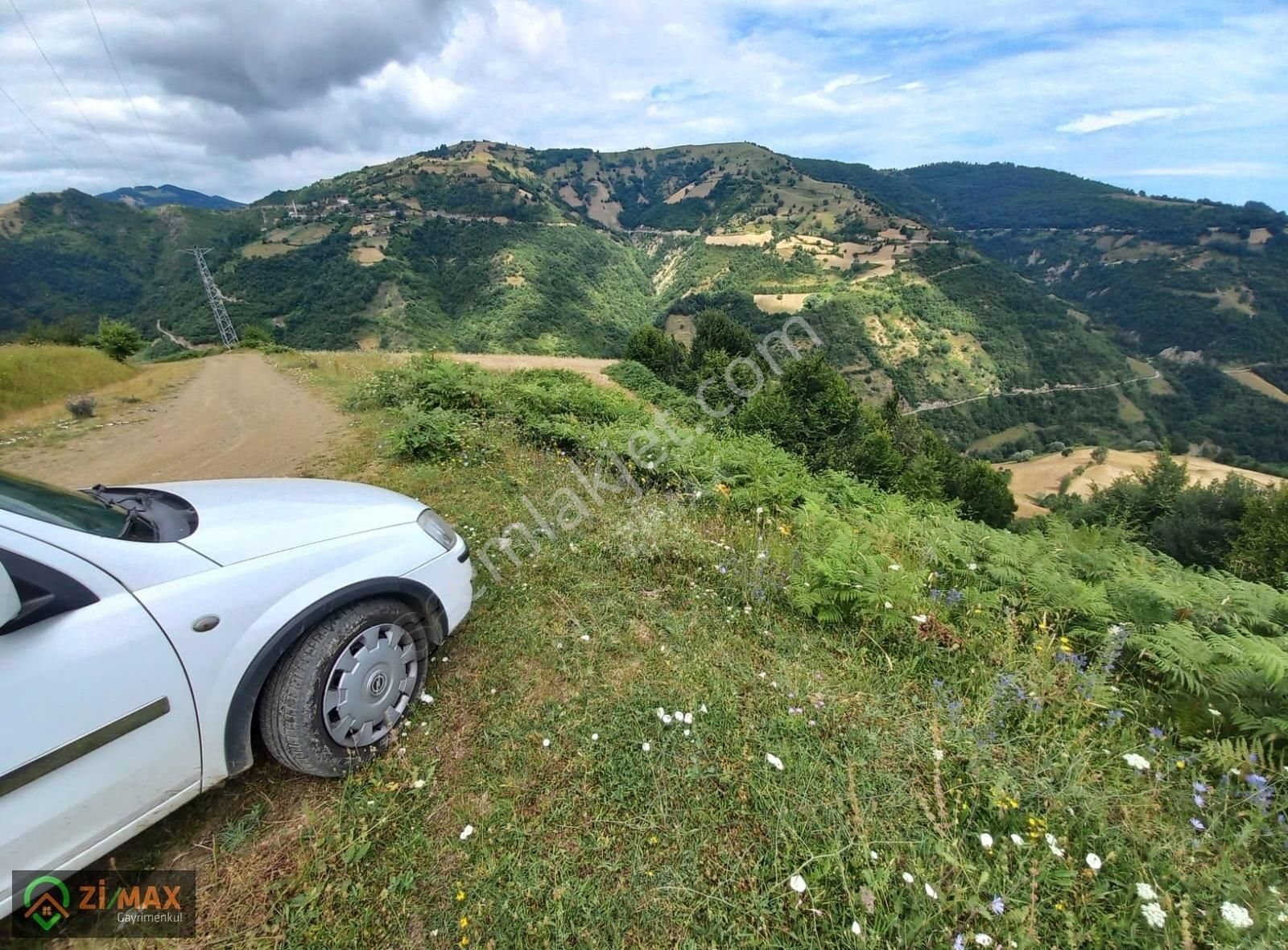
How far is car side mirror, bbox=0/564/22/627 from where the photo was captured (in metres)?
1.62

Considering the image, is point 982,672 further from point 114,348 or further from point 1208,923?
point 114,348

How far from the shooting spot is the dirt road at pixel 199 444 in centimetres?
744

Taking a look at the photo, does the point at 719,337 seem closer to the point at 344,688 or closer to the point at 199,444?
the point at 199,444

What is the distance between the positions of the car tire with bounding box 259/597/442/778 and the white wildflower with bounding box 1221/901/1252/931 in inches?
140

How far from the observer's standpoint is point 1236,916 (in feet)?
5.72

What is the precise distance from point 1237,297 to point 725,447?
18094cm

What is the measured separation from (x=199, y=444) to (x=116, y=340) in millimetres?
20047

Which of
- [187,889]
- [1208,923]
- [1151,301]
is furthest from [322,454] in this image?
[1151,301]

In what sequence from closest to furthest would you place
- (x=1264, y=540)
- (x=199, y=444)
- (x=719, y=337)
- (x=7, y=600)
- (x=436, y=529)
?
(x=7, y=600) < (x=436, y=529) < (x=199, y=444) < (x=1264, y=540) < (x=719, y=337)

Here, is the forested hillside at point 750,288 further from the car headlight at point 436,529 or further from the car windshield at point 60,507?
the car windshield at point 60,507

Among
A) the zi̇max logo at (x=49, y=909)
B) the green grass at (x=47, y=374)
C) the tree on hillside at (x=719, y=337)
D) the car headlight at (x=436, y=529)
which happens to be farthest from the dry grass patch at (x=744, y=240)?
the zi̇max logo at (x=49, y=909)

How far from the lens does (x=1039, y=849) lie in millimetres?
2129

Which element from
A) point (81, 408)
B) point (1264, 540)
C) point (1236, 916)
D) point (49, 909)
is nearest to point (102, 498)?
point (49, 909)

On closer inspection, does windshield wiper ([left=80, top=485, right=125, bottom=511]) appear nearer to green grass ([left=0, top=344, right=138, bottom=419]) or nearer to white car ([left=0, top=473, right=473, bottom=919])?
white car ([left=0, top=473, right=473, bottom=919])
